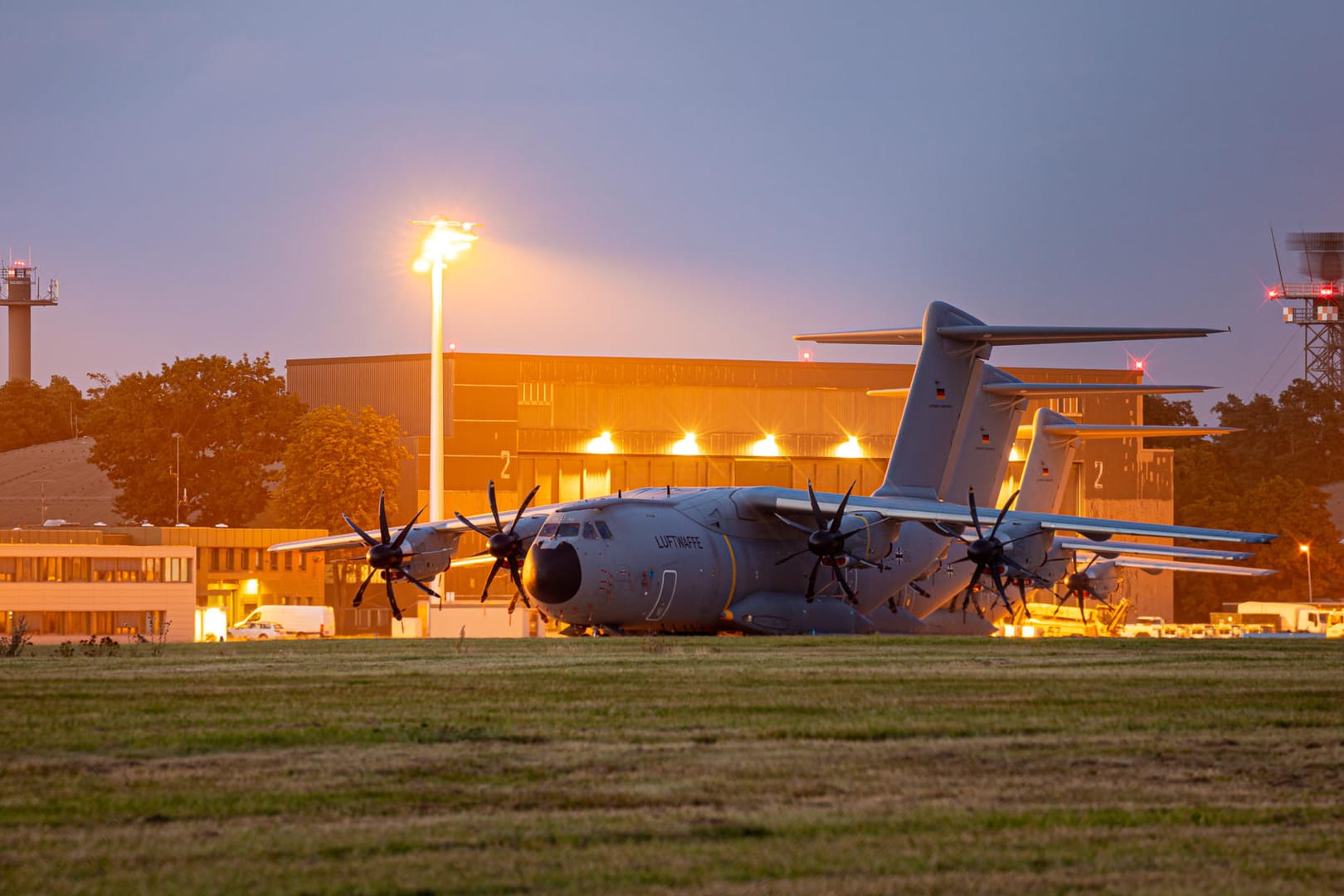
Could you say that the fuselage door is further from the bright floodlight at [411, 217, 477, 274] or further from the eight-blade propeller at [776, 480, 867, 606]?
the bright floodlight at [411, 217, 477, 274]

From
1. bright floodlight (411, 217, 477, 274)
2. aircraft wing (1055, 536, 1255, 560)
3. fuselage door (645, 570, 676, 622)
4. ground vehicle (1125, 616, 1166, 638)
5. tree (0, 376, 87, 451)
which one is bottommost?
ground vehicle (1125, 616, 1166, 638)

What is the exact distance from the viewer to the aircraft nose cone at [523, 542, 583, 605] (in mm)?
31625

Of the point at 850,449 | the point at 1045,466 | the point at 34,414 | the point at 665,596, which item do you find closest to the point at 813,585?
the point at 665,596

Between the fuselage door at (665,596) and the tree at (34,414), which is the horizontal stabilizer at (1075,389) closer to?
the fuselage door at (665,596)

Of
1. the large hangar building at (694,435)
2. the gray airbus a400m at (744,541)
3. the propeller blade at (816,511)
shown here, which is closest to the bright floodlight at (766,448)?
the large hangar building at (694,435)

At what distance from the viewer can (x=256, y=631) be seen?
8019 centimetres

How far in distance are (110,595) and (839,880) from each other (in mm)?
75074

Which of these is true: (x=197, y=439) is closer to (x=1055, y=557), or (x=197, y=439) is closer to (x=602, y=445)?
(x=602, y=445)

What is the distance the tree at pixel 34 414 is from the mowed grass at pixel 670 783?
555 feet

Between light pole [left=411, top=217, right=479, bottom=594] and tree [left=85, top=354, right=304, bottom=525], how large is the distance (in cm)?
4856

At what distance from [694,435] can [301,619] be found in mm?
22423

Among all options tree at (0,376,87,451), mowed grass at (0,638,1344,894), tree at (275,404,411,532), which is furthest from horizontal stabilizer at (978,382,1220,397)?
tree at (0,376,87,451)

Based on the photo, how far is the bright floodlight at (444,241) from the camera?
211 ft

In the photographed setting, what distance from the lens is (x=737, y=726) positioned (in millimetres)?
12375
